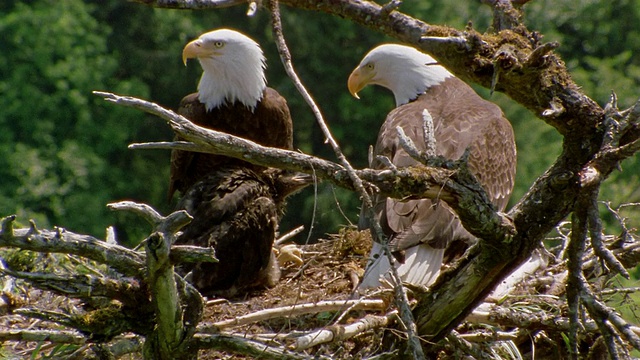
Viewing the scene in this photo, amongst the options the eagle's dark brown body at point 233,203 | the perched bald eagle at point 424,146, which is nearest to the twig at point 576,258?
the perched bald eagle at point 424,146

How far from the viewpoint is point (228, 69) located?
20.0 ft

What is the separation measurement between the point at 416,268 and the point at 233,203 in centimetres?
123

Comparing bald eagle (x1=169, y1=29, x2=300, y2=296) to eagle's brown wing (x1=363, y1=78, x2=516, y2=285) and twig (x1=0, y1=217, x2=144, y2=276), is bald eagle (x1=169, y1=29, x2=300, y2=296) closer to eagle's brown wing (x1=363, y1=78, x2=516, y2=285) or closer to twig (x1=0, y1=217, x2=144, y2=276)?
eagle's brown wing (x1=363, y1=78, x2=516, y2=285)

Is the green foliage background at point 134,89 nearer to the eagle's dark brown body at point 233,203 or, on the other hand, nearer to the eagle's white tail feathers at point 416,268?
the eagle's dark brown body at point 233,203

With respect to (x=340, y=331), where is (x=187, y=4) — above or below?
above

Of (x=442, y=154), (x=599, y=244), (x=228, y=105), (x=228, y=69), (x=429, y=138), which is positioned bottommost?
(x=228, y=105)

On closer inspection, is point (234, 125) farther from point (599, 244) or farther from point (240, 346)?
point (599, 244)

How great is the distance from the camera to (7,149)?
19219mm

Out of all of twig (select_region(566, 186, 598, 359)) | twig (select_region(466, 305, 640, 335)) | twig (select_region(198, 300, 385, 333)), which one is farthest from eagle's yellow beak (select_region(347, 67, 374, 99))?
twig (select_region(566, 186, 598, 359))

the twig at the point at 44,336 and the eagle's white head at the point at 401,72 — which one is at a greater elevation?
the eagle's white head at the point at 401,72

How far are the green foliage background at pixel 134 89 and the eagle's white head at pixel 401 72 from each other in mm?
10744

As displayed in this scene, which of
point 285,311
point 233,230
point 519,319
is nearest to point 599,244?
point 519,319

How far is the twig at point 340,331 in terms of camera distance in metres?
3.80

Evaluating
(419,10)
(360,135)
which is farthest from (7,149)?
(419,10)
